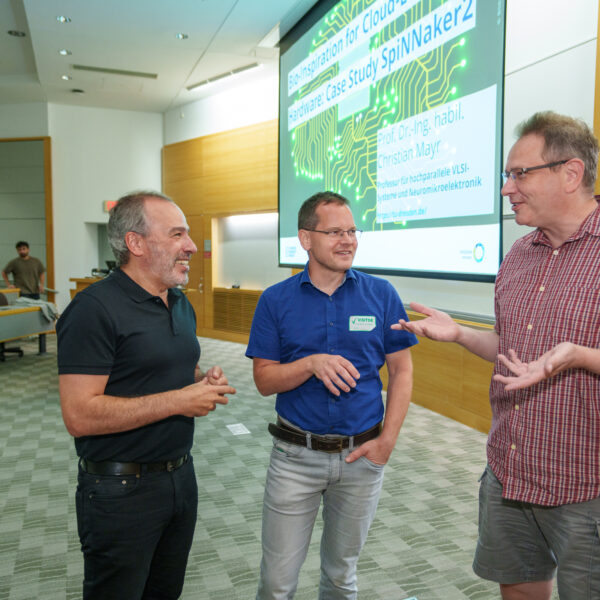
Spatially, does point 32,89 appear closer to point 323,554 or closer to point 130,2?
point 130,2

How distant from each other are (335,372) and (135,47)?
777cm

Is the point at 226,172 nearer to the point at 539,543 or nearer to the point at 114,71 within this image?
the point at 114,71

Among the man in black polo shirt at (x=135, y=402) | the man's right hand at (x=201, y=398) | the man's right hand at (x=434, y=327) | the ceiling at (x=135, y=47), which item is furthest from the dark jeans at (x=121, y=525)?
the ceiling at (x=135, y=47)

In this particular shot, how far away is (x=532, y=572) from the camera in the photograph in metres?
1.56

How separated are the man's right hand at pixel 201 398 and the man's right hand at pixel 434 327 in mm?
571

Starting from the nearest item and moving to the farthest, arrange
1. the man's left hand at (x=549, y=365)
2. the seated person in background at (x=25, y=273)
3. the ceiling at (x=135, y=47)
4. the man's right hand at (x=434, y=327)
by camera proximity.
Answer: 1. the man's left hand at (x=549, y=365)
2. the man's right hand at (x=434, y=327)
3. the ceiling at (x=135, y=47)
4. the seated person in background at (x=25, y=273)

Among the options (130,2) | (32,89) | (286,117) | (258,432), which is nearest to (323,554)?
(258,432)

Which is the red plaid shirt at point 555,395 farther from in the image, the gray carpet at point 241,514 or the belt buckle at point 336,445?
the gray carpet at point 241,514

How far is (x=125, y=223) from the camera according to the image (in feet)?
5.31

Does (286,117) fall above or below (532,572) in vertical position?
above

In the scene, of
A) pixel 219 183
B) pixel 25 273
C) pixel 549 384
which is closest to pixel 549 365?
pixel 549 384

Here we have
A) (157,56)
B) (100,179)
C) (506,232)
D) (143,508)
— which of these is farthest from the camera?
(100,179)

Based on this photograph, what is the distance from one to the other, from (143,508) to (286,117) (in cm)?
569

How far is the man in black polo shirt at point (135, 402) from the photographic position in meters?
1.42
